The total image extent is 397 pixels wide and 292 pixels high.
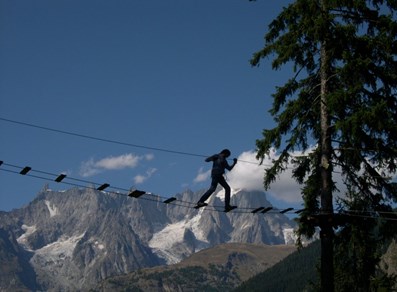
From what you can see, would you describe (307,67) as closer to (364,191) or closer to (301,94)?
(301,94)

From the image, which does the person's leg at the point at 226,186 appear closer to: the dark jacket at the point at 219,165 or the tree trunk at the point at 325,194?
the dark jacket at the point at 219,165

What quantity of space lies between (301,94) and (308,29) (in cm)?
205

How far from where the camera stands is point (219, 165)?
64.8 ft

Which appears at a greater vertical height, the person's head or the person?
the person's head

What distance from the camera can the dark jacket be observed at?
64.7ft

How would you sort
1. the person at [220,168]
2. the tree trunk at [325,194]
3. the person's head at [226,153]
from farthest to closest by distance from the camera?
the person's head at [226,153] < the person at [220,168] < the tree trunk at [325,194]

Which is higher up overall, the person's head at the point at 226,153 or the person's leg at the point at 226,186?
the person's head at the point at 226,153

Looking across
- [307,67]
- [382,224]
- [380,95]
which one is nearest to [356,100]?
[380,95]

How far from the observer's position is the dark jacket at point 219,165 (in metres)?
19.7

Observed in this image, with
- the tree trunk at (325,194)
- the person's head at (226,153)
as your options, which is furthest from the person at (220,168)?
the tree trunk at (325,194)

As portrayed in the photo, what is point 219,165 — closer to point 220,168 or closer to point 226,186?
point 220,168

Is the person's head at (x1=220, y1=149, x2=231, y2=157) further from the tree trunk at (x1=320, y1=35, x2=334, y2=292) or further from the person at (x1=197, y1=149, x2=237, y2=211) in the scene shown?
the tree trunk at (x1=320, y1=35, x2=334, y2=292)

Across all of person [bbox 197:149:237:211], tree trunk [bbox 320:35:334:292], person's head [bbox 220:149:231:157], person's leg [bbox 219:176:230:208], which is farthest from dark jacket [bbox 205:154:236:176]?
tree trunk [bbox 320:35:334:292]

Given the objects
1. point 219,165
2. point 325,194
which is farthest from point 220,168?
point 325,194
